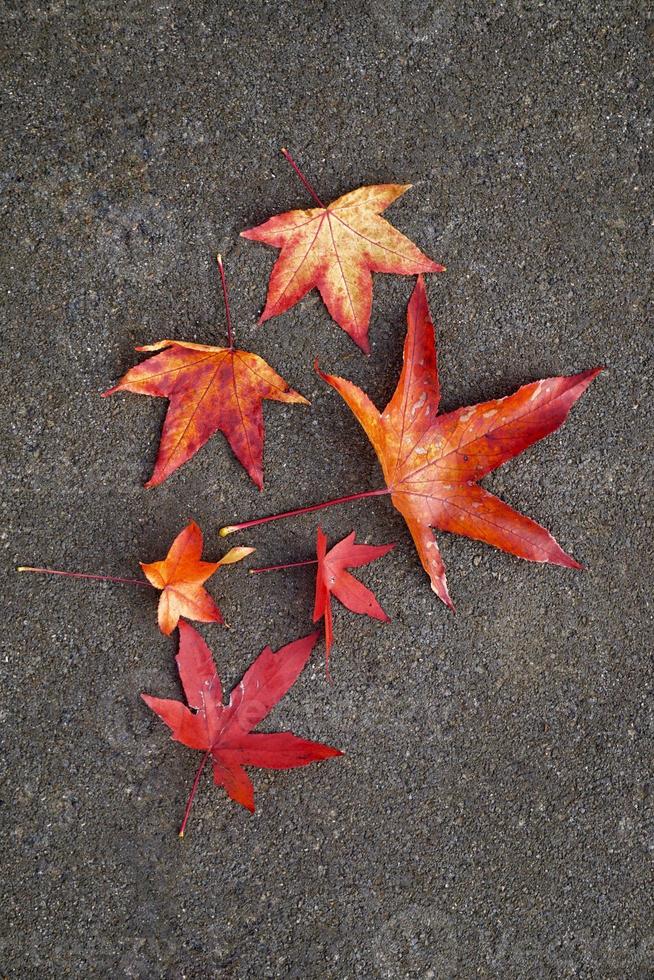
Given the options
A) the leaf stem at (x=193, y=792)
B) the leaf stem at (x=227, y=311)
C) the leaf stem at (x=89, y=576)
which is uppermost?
the leaf stem at (x=227, y=311)

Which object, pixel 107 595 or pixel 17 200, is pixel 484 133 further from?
pixel 107 595

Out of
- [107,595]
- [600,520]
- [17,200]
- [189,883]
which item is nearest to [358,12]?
[17,200]

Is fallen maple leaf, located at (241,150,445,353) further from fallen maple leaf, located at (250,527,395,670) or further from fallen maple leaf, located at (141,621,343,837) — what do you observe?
fallen maple leaf, located at (141,621,343,837)

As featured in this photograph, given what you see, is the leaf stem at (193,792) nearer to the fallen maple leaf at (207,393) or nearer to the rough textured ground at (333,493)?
the rough textured ground at (333,493)

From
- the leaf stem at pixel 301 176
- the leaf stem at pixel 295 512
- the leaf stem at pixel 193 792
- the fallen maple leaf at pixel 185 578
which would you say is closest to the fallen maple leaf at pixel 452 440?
the leaf stem at pixel 295 512

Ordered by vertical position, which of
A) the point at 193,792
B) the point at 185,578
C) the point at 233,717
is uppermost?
the point at 185,578

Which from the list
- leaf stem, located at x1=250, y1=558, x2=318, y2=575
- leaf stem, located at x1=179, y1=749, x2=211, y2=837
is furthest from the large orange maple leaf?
leaf stem, located at x1=179, y1=749, x2=211, y2=837

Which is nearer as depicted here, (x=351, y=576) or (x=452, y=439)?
(x=452, y=439)

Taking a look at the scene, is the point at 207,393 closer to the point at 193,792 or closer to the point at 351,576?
the point at 351,576

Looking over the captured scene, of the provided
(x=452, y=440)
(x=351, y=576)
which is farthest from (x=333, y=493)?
(x=452, y=440)
